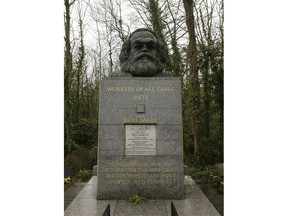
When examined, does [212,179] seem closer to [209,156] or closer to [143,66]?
[209,156]

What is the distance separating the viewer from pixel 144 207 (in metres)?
5.39

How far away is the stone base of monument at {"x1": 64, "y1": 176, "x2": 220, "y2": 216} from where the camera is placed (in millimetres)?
5047

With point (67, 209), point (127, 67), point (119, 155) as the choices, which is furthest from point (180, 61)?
point (67, 209)

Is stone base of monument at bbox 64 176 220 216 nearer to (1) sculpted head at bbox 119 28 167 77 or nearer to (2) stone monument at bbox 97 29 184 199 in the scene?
(2) stone monument at bbox 97 29 184 199

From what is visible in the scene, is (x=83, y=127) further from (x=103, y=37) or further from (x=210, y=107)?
(x=103, y=37)

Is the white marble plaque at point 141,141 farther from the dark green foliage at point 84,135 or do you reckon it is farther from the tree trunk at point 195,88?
the dark green foliage at point 84,135

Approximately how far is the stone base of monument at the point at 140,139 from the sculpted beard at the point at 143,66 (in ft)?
1.04

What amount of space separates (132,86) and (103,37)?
1861 cm

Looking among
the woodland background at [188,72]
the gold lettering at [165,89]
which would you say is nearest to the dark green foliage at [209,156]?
the woodland background at [188,72]

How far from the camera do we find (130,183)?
598 centimetres

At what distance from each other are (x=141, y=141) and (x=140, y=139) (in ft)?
0.15

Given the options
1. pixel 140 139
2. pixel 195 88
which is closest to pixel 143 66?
pixel 140 139

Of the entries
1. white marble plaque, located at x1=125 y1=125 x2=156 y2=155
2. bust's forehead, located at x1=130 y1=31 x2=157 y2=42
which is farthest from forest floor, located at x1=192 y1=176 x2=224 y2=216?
bust's forehead, located at x1=130 y1=31 x2=157 y2=42

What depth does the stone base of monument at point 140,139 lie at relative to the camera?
19.6 feet
